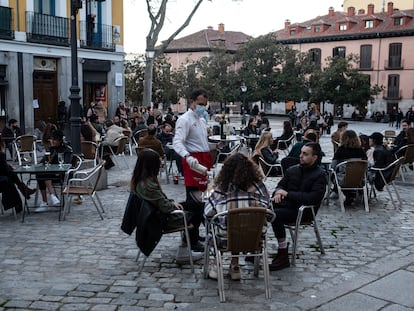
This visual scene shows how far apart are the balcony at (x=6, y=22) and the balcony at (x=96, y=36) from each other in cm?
336

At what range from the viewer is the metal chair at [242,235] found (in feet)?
14.4

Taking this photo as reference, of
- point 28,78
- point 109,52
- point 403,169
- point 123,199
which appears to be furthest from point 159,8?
point 123,199

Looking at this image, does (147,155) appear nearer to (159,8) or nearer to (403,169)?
(403,169)

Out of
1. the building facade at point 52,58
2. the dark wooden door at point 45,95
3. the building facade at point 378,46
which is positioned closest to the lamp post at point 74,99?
the building facade at point 52,58

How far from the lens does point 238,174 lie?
187 inches

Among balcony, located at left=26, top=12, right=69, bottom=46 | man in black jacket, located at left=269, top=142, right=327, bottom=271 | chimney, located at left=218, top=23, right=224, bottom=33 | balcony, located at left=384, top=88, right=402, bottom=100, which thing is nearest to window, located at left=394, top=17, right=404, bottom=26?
balcony, located at left=384, top=88, right=402, bottom=100

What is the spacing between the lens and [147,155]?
5.23 m

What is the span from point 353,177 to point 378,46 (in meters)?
45.0

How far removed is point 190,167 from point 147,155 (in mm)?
584

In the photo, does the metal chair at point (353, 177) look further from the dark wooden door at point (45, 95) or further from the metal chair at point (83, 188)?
the dark wooden door at point (45, 95)

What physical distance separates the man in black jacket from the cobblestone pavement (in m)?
0.22

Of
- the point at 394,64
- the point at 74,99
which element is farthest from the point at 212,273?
the point at 394,64

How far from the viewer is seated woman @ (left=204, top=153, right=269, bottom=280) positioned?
477 centimetres

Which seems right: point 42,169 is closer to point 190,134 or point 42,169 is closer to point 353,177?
point 190,134
